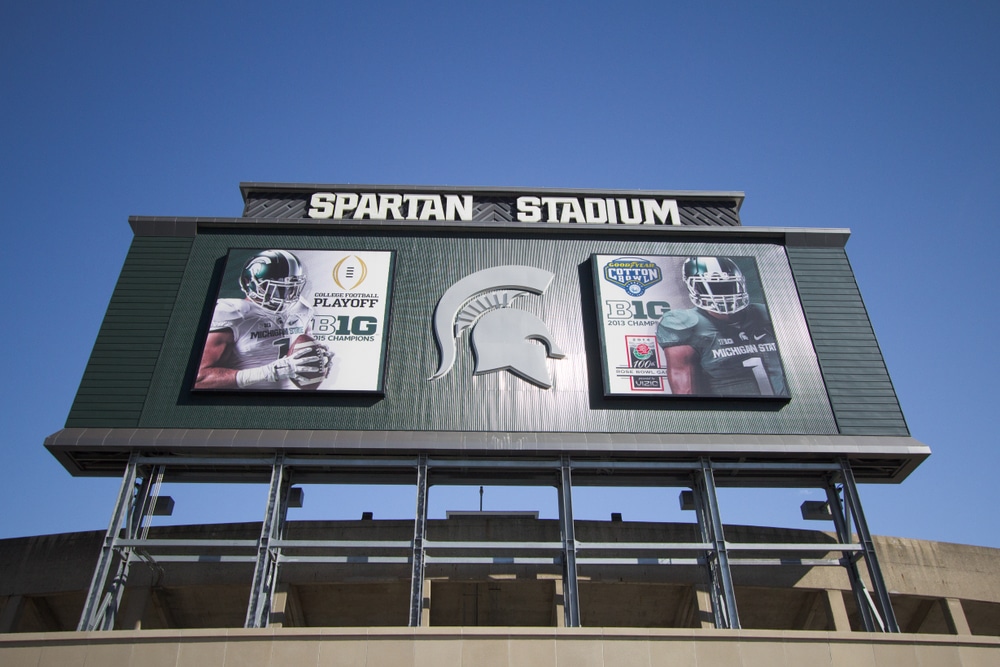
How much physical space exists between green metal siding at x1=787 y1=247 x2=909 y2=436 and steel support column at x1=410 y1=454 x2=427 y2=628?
12024 millimetres

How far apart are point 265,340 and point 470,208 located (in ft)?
28.3

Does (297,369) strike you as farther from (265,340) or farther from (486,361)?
(486,361)

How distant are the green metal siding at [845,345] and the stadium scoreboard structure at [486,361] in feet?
0.21

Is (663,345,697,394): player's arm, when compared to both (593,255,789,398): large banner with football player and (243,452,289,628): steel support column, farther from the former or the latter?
(243,452,289,628): steel support column

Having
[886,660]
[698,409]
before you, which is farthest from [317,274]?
[886,660]

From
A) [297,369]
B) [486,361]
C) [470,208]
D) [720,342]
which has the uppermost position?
[470,208]

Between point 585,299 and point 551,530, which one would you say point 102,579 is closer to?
point 551,530

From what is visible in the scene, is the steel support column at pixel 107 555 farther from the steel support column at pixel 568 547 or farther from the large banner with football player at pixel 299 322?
Result: the steel support column at pixel 568 547

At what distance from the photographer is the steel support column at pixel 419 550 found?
1958 cm

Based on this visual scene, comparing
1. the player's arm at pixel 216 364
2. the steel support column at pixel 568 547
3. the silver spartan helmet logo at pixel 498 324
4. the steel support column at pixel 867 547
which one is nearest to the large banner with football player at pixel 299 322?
the player's arm at pixel 216 364

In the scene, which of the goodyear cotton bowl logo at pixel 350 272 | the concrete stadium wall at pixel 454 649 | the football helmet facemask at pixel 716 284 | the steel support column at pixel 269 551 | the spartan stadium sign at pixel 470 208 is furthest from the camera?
the spartan stadium sign at pixel 470 208

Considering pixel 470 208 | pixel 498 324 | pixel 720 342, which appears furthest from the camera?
pixel 470 208

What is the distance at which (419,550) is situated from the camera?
20.4m

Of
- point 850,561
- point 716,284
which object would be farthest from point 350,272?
point 850,561
